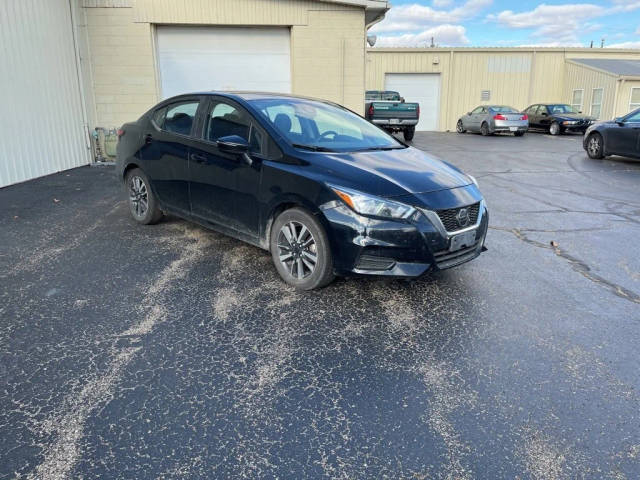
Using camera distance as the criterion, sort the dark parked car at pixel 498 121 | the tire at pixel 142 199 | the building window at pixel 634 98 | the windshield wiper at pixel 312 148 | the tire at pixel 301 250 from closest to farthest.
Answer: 1. the tire at pixel 301 250
2. the windshield wiper at pixel 312 148
3. the tire at pixel 142 199
4. the dark parked car at pixel 498 121
5. the building window at pixel 634 98

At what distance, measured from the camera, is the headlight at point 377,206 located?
3508 millimetres

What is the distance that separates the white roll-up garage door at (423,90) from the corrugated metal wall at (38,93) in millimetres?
19033

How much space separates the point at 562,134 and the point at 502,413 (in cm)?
2290

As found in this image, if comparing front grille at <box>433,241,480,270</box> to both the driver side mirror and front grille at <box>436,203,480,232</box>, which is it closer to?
front grille at <box>436,203,480,232</box>

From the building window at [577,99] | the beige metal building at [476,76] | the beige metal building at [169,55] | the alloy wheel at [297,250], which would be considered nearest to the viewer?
the alloy wheel at [297,250]

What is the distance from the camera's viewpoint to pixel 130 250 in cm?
501

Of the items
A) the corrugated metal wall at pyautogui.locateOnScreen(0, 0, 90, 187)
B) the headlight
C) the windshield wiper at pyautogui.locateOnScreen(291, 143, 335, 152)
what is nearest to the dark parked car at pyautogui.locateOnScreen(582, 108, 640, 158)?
the windshield wiper at pyautogui.locateOnScreen(291, 143, 335, 152)

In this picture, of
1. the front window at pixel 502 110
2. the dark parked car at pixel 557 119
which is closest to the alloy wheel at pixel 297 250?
the front window at pixel 502 110

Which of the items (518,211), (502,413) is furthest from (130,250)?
(518,211)

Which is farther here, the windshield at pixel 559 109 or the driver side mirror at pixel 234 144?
the windshield at pixel 559 109

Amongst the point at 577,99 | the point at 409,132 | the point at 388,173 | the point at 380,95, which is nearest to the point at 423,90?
the point at 380,95

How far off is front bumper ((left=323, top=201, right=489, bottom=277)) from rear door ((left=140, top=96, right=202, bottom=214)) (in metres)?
2.05

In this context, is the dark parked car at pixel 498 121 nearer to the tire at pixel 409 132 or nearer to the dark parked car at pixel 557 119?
the dark parked car at pixel 557 119

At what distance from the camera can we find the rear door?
16.3ft
